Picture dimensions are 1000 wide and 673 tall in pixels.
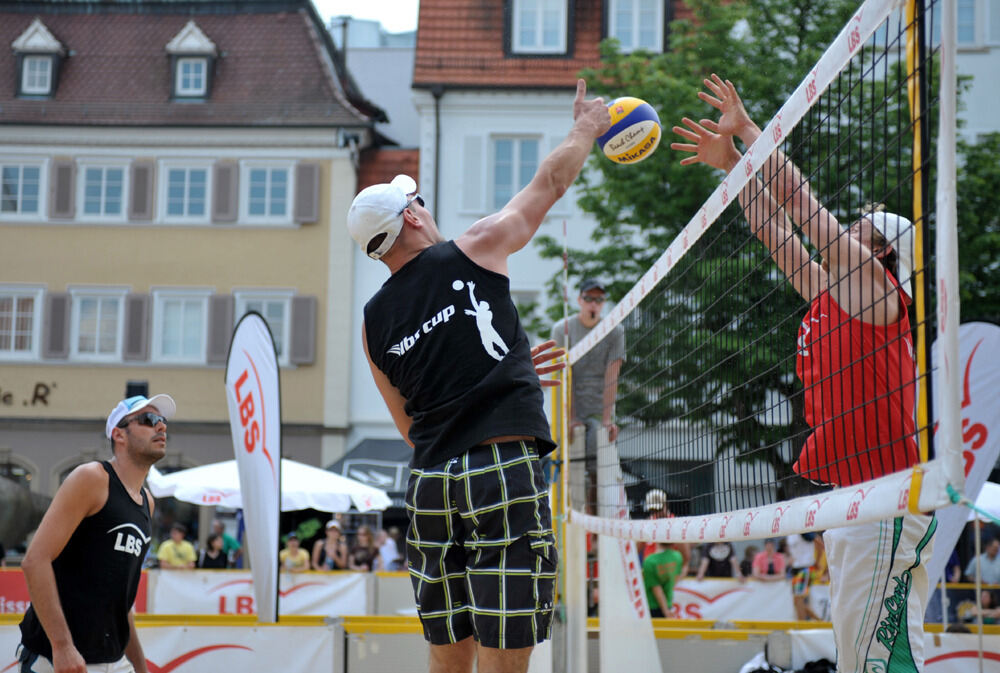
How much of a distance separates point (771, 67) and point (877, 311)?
16.9 metres

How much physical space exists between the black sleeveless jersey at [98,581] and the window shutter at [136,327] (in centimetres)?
2349

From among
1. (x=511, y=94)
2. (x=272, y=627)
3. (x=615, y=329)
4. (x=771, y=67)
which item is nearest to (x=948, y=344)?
(x=615, y=329)

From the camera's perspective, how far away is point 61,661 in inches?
184

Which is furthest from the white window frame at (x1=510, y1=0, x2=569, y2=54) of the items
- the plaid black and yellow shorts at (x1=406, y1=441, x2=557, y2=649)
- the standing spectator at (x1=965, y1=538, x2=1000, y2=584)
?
the plaid black and yellow shorts at (x1=406, y1=441, x2=557, y2=649)

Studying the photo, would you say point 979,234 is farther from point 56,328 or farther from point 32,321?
point 32,321

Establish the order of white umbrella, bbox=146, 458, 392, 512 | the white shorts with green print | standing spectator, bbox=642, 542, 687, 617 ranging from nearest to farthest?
the white shorts with green print < standing spectator, bbox=642, 542, 687, 617 < white umbrella, bbox=146, 458, 392, 512

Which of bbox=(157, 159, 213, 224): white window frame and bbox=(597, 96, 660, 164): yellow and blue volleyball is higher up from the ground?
bbox=(157, 159, 213, 224): white window frame

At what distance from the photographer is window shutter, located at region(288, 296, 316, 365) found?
27.2 m

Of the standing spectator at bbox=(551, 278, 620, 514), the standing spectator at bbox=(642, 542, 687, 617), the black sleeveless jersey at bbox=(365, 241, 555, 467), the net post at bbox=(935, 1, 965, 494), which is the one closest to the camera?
the net post at bbox=(935, 1, 965, 494)

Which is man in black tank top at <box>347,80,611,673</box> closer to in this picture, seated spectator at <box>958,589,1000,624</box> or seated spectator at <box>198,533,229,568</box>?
seated spectator at <box>958,589,1000,624</box>

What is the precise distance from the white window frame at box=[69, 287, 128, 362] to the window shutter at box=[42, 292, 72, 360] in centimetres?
15

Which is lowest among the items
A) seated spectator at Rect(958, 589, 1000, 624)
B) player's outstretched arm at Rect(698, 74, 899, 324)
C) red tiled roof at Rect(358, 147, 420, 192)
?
seated spectator at Rect(958, 589, 1000, 624)

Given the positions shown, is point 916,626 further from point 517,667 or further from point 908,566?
point 517,667

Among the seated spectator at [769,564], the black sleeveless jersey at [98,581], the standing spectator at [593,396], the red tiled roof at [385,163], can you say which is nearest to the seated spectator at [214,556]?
the seated spectator at [769,564]
